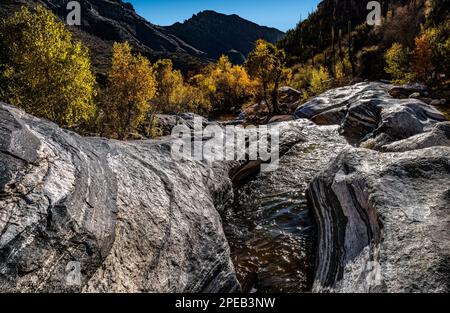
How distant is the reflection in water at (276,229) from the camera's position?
12.1 metres

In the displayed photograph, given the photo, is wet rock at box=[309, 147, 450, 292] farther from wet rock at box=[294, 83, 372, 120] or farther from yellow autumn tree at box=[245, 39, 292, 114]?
yellow autumn tree at box=[245, 39, 292, 114]

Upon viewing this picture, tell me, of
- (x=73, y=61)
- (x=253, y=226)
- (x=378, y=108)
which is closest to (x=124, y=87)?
(x=73, y=61)

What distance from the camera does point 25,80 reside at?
23.1 metres

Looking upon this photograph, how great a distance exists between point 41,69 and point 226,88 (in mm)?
66193

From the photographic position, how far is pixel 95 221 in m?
8.55

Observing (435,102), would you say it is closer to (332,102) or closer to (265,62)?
(332,102)

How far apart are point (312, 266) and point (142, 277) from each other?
274 inches

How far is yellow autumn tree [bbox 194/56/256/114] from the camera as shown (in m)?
84.4

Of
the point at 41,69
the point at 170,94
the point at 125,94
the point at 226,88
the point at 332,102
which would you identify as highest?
the point at 226,88

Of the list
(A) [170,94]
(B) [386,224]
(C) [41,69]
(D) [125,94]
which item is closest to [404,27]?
(A) [170,94]

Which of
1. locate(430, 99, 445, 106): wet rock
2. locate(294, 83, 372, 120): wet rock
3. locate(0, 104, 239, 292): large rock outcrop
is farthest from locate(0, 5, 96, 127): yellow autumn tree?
A: locate(430, 99, 445, 106): wet rock

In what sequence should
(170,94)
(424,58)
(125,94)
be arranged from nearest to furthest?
(125,94), (424,58), (170,94)

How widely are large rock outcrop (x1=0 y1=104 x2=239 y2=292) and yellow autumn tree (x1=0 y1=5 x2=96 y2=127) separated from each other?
14035 mm
